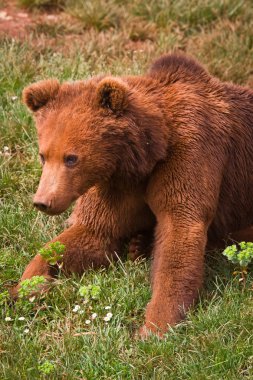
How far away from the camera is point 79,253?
615 cm

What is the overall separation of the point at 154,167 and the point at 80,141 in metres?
0.64

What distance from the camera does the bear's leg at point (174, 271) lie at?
5449 mm

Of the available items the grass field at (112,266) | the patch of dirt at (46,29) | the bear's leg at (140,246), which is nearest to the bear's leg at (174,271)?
the grass field at (112,266)

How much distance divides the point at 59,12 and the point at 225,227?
4589 mm

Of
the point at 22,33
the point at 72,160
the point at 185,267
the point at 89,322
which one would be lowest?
the point at 89,322

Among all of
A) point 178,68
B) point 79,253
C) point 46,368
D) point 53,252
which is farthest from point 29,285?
point 178,68

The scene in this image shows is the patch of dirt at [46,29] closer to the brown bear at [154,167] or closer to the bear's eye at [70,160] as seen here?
the brown bear at [154,167]

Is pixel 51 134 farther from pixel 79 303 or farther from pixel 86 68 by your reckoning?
pixel 86 68

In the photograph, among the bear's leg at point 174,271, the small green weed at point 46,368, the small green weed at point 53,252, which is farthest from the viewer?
the small green weed at point 53,252

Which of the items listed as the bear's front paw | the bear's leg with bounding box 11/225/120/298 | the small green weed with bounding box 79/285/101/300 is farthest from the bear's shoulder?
the bear's front paw

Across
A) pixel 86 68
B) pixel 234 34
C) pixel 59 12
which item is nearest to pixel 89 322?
pixel 86 68

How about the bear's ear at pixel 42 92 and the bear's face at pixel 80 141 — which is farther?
the bear's ear at pixel 42 92

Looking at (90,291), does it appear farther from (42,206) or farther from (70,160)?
(70,160)

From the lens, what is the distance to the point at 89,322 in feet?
18.3
